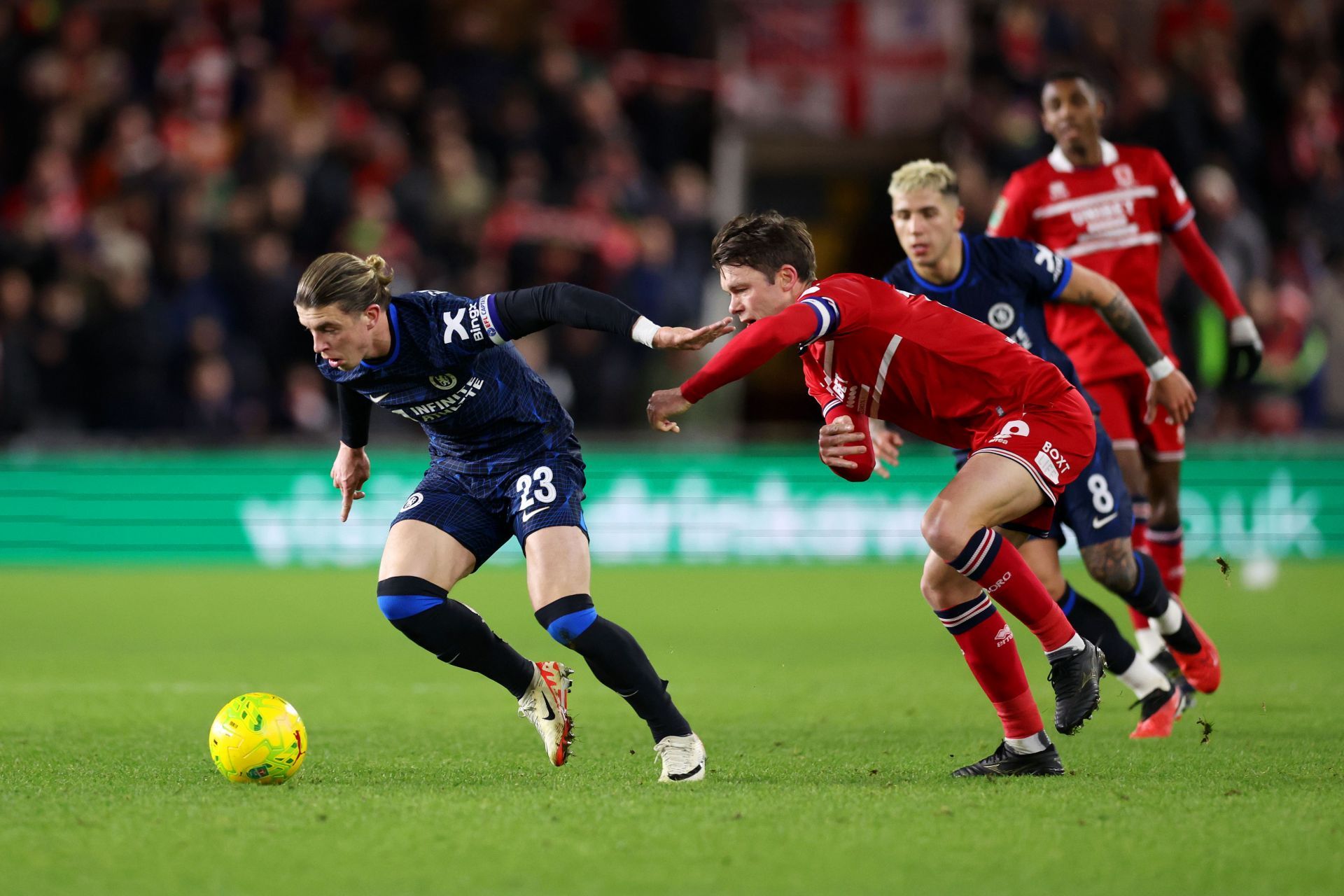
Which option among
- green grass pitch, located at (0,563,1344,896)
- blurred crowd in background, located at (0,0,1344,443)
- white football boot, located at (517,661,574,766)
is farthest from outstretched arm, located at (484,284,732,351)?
blurred crowd in background, located at (0,0,1344,443)

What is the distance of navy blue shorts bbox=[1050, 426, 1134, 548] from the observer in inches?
259

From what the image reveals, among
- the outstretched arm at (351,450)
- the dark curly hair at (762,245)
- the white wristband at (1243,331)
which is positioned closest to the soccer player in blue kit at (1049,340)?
the white wristband at (1243,331)

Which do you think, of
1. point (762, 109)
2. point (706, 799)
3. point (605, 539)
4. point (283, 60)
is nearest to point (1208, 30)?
point (762, 109)

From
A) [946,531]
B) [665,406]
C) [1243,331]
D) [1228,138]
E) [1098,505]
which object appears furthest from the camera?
[1228,138]

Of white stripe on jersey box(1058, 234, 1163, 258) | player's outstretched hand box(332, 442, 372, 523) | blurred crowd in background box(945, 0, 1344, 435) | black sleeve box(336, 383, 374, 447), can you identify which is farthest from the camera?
blurred crowd in background box(945, 0, 1344, 435)

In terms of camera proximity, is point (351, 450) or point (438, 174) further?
point (438, 174)

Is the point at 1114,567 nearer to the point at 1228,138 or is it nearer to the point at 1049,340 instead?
the point at 1049,340

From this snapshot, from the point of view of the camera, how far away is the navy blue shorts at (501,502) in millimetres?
5750

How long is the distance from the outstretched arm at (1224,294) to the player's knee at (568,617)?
3.60 metres

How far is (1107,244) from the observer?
7.54 m

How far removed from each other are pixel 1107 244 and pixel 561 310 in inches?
128

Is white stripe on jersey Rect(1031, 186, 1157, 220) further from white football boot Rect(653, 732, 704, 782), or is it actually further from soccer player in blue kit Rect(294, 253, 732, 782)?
white football boot Rect(653, 732, 704, 782)

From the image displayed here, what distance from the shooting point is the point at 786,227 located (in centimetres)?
543

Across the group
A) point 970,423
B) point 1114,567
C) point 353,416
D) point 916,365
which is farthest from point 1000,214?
point 353,416
